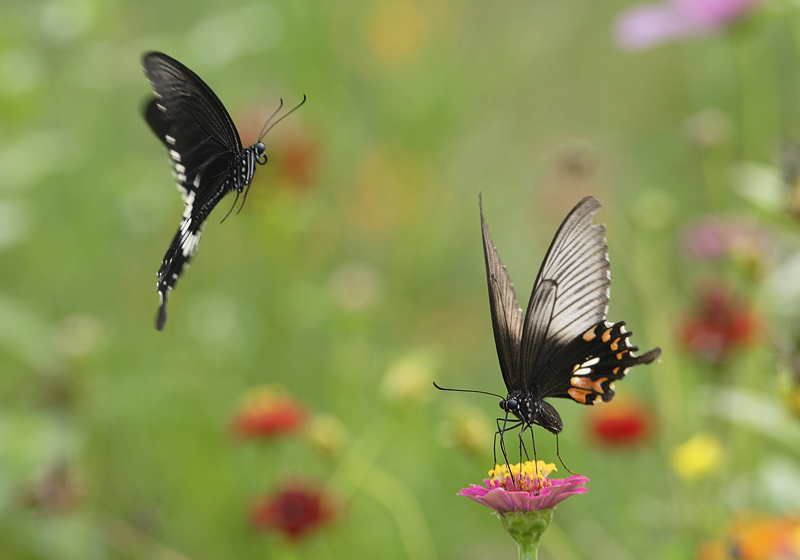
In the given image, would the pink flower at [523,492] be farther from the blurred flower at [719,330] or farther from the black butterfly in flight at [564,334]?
the blurred flower at [719,330]

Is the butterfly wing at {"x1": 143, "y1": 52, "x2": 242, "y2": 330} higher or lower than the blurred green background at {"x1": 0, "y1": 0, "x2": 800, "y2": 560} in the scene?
lower

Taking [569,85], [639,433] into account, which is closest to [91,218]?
[639,433]

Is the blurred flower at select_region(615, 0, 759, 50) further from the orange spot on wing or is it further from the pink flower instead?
the pink flower

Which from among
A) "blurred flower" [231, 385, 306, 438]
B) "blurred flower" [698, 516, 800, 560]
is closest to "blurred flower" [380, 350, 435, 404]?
"blurred flower" [231, 385, 306, 438]

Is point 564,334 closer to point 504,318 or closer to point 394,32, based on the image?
point 504,318

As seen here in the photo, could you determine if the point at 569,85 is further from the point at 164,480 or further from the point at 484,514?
the point at 164,480

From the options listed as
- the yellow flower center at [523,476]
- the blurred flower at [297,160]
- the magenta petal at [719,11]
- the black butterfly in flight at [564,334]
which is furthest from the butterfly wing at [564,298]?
the blurred flower at [297,160]
